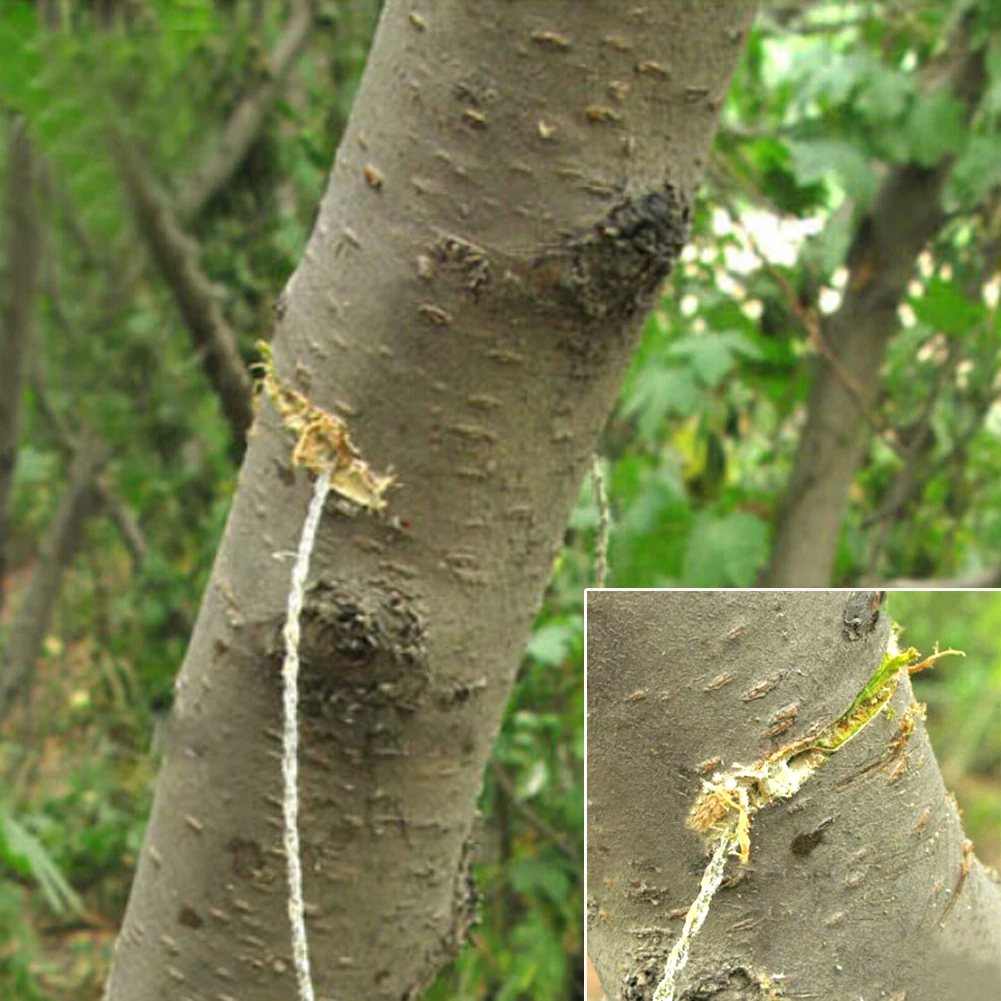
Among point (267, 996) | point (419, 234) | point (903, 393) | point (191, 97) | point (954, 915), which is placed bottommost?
point (267, 996)

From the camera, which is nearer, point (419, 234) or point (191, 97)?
point (419, 234)

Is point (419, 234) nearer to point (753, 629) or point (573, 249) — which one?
point (573, 249)

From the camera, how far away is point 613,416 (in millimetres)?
1387

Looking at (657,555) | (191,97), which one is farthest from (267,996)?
(191,97)

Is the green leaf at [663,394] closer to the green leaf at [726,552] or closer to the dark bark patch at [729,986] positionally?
the green leaf at [726,552]

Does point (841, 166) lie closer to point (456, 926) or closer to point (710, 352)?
point (710, 352)

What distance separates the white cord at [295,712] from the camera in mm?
447

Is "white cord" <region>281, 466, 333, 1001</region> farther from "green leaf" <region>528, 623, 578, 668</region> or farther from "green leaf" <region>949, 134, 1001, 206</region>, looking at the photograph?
"green leaf" <region>949, 134, 1001, 206</region>

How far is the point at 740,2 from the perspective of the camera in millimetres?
469

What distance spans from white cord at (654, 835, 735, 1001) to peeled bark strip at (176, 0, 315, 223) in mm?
1232

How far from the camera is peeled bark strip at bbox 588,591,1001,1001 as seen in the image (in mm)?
432

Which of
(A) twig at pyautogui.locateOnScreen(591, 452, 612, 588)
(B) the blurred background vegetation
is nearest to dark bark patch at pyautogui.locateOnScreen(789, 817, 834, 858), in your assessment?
(A) twig at pyautogui.locateOnScreen(591, 452, 612, 588)

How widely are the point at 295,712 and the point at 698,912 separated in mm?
163

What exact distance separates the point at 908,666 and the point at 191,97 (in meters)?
1.20
